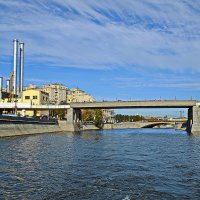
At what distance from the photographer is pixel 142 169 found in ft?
107

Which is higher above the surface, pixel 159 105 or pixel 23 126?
pixel 159 105

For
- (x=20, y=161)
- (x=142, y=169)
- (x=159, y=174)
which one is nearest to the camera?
(x=159, y=174)

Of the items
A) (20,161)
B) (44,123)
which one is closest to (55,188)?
(20,161)

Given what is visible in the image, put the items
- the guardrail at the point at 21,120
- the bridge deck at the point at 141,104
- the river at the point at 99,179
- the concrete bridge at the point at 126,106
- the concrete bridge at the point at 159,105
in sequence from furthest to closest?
1. the bridge deck at the point at 141,104
2. the concrete bridge at the point at 126,106
3. the concrete bridge at the point at 159,105
4. the guardrail at the point at 21,120
5. the river at the point at 99,179

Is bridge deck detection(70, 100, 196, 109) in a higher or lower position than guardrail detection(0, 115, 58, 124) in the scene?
higher

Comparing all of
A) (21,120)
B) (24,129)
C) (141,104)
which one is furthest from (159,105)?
(21,120)

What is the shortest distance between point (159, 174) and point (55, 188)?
32.2 feet

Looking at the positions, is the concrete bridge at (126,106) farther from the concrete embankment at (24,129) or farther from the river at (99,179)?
the river at (99,179)

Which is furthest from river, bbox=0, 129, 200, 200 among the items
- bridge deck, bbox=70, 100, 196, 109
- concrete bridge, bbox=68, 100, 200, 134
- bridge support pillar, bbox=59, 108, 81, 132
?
bridge support pillar, bbox=59, 108, 81, 132

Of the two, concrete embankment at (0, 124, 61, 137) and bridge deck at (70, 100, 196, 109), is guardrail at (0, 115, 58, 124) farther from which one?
bridge deck at (70, 100, 196, 109)

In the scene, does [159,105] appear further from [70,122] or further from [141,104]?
[70,122]

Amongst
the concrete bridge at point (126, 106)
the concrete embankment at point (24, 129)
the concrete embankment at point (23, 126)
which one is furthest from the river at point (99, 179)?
the concrete bridge at point (126, 106)

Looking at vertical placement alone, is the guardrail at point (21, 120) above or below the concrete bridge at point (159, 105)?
below

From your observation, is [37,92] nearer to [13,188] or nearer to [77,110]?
[77,110]
